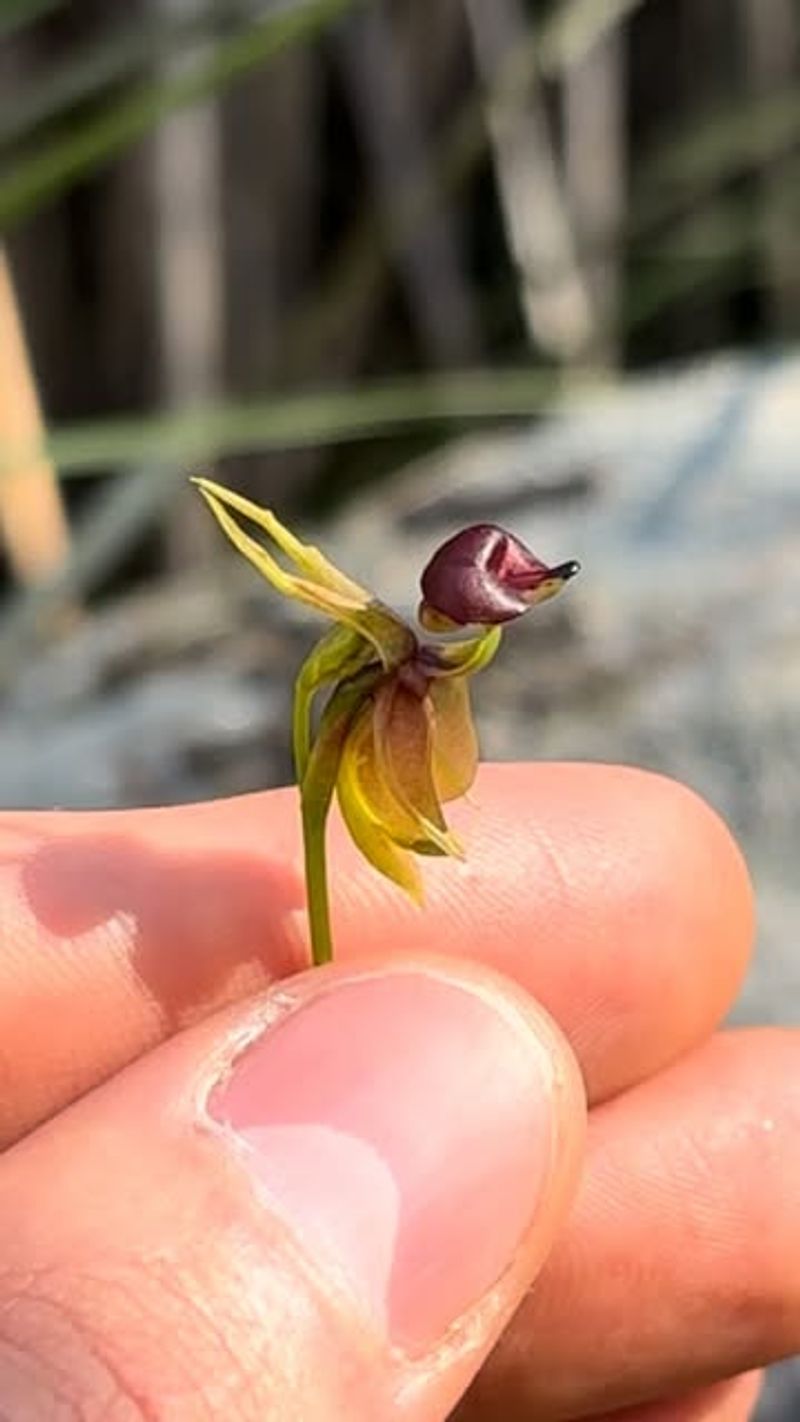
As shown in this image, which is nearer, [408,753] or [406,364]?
[408,753]

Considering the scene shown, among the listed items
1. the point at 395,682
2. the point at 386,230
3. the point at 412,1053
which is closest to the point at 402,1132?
the point at 412,1053

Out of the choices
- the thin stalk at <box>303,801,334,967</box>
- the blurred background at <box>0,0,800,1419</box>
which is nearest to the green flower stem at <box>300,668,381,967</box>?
the thin stalk at <box>303,801,334,967</box>

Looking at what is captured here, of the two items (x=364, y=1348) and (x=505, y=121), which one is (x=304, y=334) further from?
(x=364, y=1348)

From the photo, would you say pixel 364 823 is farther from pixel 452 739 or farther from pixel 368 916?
pixel 368 916

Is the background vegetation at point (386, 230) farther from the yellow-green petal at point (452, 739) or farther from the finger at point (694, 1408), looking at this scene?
the yellow-green petal at point (452, 739)

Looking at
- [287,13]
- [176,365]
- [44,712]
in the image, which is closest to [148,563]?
[176,365]

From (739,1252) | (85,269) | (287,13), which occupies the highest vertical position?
(287,13)
